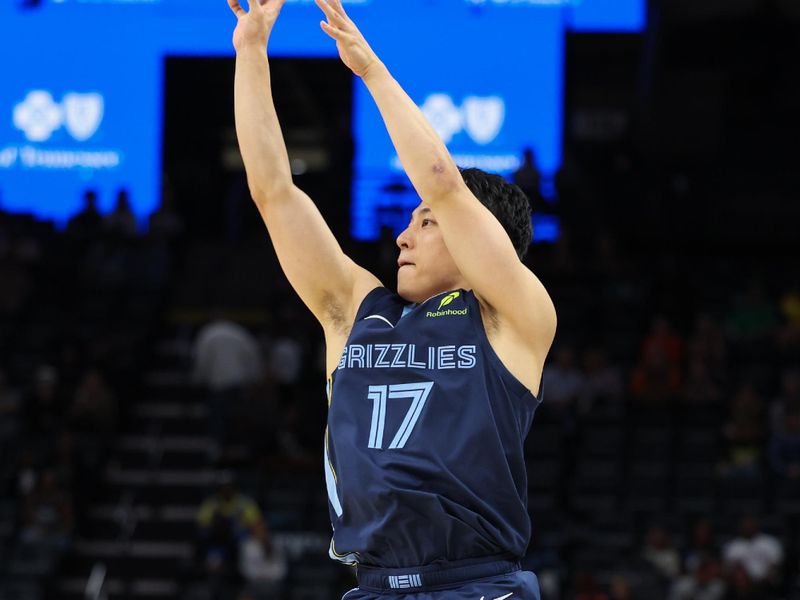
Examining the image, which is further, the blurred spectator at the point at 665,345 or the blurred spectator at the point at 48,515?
the blurred spectator at the point at 665,345

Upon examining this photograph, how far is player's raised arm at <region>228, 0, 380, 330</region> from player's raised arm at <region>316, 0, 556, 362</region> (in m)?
0.40

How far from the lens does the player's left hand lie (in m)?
3.93

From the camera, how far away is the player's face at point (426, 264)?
4.05 m

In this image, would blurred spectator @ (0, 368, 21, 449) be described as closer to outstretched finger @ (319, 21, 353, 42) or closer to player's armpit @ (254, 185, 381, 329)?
player's armpit @ (254, 185, 381, 329)

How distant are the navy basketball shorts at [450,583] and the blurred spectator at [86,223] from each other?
54.0ft

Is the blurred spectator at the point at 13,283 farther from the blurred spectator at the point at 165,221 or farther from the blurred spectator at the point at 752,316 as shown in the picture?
the blurred spectator at the point at 752,316

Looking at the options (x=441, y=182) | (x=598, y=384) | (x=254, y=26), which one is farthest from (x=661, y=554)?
(x=441, y=182)

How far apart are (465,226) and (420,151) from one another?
0.24 m

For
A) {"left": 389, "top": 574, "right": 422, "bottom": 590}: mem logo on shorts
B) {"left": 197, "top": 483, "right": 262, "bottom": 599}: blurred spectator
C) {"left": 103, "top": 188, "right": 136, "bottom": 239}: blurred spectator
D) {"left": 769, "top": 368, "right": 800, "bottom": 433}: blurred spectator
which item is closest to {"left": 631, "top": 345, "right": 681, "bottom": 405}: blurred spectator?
{"left": 769, "top": 368, "right": 800, "bottom": 433}: blurred spectator

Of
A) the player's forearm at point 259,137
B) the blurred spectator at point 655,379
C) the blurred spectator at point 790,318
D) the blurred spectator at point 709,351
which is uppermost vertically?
the blurred spectator at point 790,318

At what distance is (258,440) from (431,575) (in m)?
12.9

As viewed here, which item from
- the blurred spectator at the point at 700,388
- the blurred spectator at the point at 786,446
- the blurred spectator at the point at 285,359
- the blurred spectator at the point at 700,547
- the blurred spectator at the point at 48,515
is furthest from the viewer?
the blurred spectator at the point at 285,359

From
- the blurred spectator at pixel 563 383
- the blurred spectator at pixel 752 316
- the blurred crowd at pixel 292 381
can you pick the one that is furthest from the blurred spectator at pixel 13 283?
the blurred spectator at pixel 752 316

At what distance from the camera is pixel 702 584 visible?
13.7 metres
